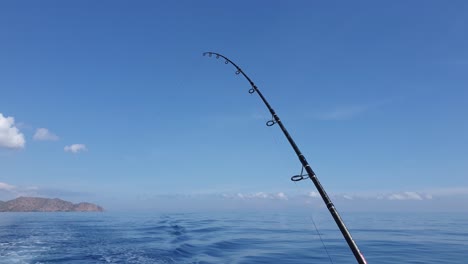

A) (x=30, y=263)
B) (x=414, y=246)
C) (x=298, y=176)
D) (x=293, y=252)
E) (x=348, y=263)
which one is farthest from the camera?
(x=414, y=246)

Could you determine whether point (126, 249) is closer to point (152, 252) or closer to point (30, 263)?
point (152, 252)

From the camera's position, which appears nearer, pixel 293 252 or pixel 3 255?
pixel 3 255

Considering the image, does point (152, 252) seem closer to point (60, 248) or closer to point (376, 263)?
point (60, 248)

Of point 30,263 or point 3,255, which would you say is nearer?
point 30,263

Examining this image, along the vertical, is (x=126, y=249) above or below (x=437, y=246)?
above

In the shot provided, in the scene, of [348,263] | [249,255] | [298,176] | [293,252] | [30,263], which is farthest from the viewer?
[293,252]

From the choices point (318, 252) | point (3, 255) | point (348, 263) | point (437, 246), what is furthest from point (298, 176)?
point (437, 246)

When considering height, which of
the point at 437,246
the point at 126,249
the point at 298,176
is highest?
the point at 298,176

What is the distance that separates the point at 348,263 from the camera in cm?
1992

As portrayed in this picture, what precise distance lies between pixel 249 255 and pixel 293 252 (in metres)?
4.17

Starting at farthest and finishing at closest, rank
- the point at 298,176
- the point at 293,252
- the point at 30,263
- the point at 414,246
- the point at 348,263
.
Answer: the point at 414,246 < the point at 293,252 < the point at 348,263 < the point at 30,263 < the point at 298,176

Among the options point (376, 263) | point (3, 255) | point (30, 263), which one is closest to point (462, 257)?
point (376, 263)

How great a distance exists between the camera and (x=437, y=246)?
2902 centimetres

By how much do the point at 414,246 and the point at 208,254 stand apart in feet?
66.9
